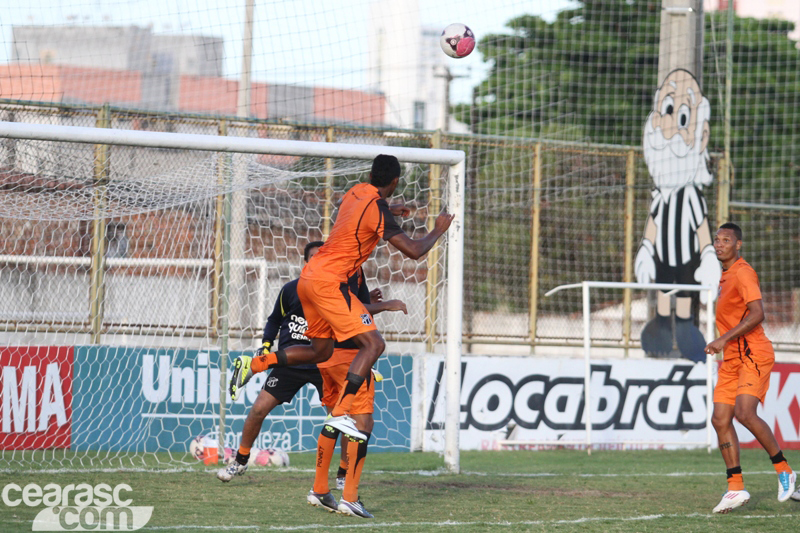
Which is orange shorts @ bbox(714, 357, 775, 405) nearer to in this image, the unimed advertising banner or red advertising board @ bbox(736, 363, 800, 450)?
the unimed advertising banner

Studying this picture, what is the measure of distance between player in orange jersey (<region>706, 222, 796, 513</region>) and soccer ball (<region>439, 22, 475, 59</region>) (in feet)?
9.61

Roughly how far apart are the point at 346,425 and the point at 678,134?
29.6ft

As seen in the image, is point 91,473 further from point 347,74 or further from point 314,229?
point 347,74

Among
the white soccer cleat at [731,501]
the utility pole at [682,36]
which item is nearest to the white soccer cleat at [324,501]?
the white soccer cleat at [731,501]

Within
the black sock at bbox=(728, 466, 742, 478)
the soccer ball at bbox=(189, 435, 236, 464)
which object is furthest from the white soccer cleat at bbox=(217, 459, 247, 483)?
the black sock at bbox=(728, 466, 742, 478)

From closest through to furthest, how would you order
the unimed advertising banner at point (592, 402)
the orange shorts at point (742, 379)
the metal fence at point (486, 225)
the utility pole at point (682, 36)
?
1. the orange shorts at point (742, 379)
2. the metal fence at point (486, 225)
3. the unimed advertising banner at point (592, 402)
4. the utility pole at point (682, 36)

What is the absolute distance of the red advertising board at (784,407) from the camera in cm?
1270

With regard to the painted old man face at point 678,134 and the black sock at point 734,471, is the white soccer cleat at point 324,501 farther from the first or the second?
the painted old man face at point 678,134

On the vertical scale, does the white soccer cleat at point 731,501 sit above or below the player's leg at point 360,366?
below

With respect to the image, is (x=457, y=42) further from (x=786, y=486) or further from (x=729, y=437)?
(x=786, y=486)

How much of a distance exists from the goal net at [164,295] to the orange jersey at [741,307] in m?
2.54

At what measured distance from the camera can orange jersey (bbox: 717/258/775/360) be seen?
23.8 feet

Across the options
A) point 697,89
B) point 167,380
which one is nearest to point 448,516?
point 167,380

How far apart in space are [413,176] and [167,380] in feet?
15.0
